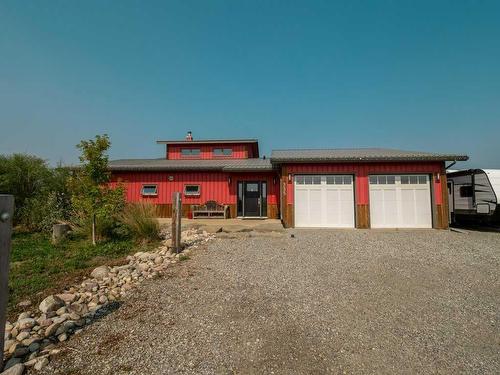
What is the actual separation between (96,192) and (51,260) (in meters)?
2.34

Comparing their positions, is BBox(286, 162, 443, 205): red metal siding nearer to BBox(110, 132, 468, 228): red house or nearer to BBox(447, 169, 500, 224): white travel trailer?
BBox(110, 132, 468, 228): red house

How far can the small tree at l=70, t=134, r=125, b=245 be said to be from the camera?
733cm

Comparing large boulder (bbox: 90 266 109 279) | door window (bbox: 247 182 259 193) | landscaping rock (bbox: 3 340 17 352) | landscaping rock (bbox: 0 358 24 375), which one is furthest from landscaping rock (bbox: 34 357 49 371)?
door window (bbox: 247 182 259 193)

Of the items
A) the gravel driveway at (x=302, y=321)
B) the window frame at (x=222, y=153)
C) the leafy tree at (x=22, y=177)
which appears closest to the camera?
the gravel driveway at (x=302, y=321)

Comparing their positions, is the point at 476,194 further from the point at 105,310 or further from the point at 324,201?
the point at 105,310

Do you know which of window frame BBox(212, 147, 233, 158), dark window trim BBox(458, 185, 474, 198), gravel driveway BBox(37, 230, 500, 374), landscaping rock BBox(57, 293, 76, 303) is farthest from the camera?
window frame BBox(212, 147, 233, 158)

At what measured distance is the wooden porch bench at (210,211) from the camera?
41.6 ft

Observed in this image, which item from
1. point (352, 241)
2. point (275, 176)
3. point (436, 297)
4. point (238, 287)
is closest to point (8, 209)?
point (238, 287)

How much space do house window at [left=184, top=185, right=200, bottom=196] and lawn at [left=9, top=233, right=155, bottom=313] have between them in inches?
240

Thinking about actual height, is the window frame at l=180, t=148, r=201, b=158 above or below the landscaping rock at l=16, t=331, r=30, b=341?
above

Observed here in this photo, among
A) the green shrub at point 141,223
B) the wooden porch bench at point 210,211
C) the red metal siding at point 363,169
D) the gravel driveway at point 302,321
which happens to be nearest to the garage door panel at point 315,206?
the red metal siding at point 363,169

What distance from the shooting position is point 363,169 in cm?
1048

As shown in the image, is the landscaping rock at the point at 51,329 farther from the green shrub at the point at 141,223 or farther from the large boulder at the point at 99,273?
the green shrub at the point at 141,223

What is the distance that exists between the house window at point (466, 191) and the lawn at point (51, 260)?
13775 millimetres
